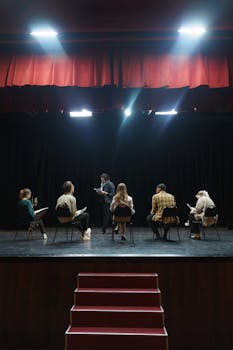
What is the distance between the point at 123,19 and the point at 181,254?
3.17 metres

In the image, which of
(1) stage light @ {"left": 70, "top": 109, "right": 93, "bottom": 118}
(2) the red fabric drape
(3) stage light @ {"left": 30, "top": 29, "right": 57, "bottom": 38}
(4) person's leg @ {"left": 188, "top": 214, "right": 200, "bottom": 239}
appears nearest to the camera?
(3) stage light @ {"left": 30, "top": 29, "right": 57, "bottom": 38}
